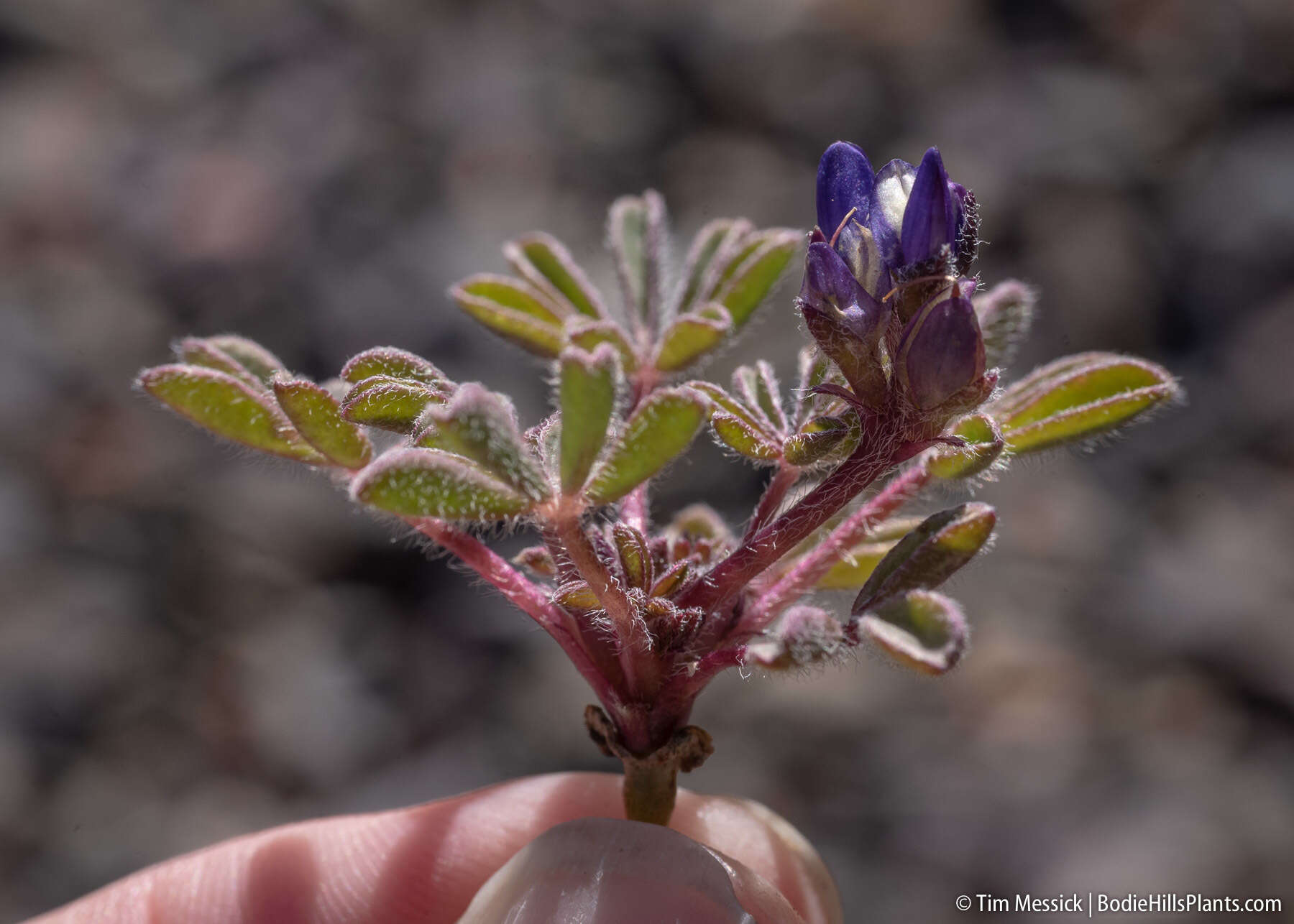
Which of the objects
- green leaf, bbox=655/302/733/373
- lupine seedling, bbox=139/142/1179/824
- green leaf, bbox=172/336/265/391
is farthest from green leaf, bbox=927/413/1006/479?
green leaf, bbox=172/336/265/391

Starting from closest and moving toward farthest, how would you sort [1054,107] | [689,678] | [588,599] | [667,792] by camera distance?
[588,599], [689,678], [667,792], [1054,107]

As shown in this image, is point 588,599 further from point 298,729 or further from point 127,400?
point 127,400

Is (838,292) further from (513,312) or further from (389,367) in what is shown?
Answer: (513,312)

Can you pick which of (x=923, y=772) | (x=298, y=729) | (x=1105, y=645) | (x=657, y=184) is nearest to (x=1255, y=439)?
(x=1105, y=645)

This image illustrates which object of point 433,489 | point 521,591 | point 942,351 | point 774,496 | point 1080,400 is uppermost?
point 942,351

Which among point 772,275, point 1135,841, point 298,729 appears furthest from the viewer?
point 298,729

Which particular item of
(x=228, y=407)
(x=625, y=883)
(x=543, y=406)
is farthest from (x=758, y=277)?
(x=543, y=406)

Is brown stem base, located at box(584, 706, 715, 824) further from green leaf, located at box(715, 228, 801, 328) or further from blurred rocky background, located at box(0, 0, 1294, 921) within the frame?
blurred rocky background, located at box(0, 0, 1294, 921)
